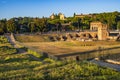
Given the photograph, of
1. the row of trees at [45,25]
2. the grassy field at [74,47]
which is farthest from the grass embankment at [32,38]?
the grassy field at [74,47]

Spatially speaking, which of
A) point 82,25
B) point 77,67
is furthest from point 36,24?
point 77,67

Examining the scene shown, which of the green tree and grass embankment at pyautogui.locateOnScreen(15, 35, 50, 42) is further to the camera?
the green tree

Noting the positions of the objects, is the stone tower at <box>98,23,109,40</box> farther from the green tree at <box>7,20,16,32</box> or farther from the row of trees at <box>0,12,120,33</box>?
the green tree at <box>7,20,16,32</box>

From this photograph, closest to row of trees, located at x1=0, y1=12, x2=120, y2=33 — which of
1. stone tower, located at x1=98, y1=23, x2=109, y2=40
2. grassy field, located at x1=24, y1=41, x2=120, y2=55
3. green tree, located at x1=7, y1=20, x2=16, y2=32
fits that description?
green tree, located at x1=7, y1=20, x2=16, y2=32

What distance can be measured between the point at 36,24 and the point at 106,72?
6506 cm

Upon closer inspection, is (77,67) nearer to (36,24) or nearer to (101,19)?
(36,24)

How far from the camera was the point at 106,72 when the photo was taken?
2312cm

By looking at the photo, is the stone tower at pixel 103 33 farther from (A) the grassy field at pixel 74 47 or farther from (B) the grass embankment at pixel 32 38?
(B) the grass embankment at pixel 32 38

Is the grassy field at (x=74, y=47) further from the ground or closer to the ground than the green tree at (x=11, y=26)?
closer to the ground

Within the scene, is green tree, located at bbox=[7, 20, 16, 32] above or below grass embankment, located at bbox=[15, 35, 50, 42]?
above

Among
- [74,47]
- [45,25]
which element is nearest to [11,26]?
[45,25]

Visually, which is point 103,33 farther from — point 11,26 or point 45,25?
point 11,26

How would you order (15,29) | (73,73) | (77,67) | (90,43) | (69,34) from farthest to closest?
(15,29) → (69,34) → (90,43) → (77,67) → (73,73)

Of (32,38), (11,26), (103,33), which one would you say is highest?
(11,26)
